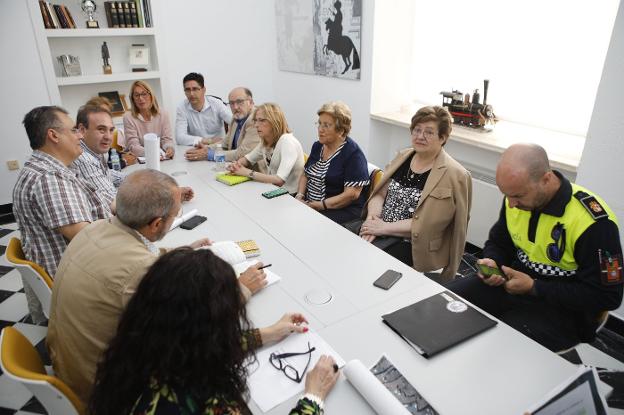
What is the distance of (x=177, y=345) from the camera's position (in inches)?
36.0

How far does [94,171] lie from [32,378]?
1.58m

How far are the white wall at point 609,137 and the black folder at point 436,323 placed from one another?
1390 mm

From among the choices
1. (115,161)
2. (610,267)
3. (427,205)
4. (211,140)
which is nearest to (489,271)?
(610,267)

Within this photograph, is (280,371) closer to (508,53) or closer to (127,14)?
(508,53)

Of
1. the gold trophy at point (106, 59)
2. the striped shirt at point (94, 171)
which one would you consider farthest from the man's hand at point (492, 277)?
the gold trophy at point (106, 59)

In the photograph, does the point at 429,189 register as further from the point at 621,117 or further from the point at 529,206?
the point at 621,117

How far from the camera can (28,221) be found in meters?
1.88

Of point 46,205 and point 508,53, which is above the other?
point 508,53

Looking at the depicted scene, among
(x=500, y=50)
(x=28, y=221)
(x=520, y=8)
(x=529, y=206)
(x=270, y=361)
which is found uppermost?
(x=520, y=8)

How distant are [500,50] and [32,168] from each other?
3300mm

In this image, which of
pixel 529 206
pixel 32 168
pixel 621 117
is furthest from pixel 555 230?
pixel 32 168

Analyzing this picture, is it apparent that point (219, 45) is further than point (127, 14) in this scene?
Yes

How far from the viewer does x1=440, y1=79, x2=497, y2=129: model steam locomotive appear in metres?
3.24

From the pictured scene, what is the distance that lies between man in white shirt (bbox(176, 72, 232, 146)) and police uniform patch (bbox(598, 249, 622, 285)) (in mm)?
3228
